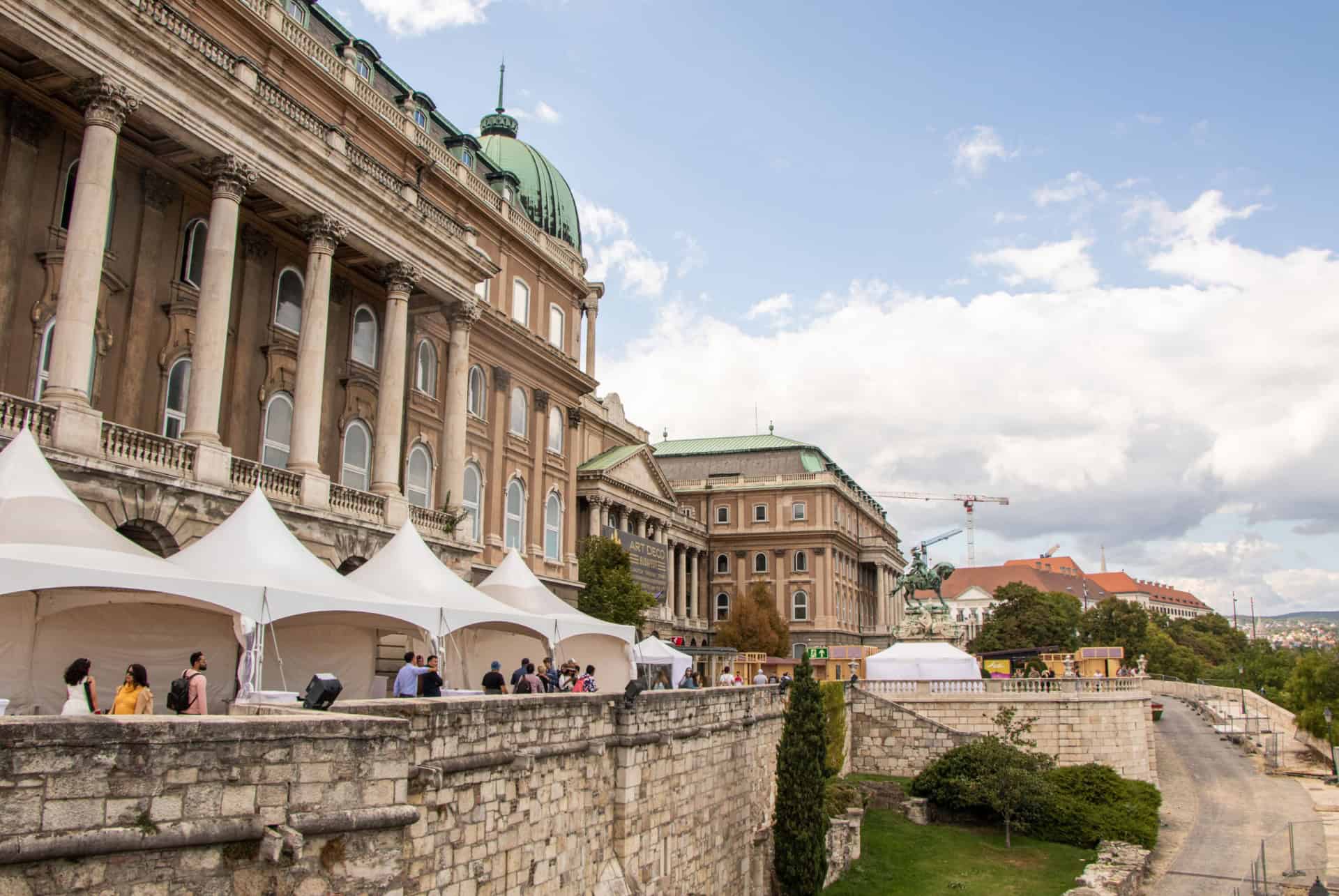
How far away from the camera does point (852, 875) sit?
93.5 ft

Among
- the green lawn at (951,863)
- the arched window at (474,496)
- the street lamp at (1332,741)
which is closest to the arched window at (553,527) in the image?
the arched window at (474,496)

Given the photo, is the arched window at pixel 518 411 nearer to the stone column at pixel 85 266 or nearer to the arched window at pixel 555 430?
the arched window at pixel 555 430

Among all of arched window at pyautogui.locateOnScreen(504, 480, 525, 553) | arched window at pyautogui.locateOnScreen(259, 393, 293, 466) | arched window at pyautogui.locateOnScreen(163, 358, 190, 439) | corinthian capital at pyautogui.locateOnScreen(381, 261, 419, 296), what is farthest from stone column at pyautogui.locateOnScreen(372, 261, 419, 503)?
arched window at pyautogui.locateOnScreen(504, 480, 525, 553)

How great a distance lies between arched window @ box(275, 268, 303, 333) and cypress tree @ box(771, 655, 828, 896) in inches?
625

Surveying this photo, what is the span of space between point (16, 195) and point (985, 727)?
35.8m

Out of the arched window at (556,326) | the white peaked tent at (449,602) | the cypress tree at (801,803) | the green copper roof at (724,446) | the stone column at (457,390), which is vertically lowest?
the cypress tree at (801,803)

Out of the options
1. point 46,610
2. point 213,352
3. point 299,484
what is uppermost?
point 213,352

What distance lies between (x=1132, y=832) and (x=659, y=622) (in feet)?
101

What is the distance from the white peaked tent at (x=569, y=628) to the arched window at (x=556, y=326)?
20.2 metres

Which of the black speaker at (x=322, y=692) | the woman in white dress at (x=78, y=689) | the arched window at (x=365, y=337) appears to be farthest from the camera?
the arched window at (x=365, y=337)

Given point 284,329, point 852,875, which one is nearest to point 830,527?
point 852,875

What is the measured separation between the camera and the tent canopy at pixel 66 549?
40.1 ft

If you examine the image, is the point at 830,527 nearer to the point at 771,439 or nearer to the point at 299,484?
the point at 771,439

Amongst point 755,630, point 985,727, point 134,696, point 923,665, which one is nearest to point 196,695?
point 134,696
